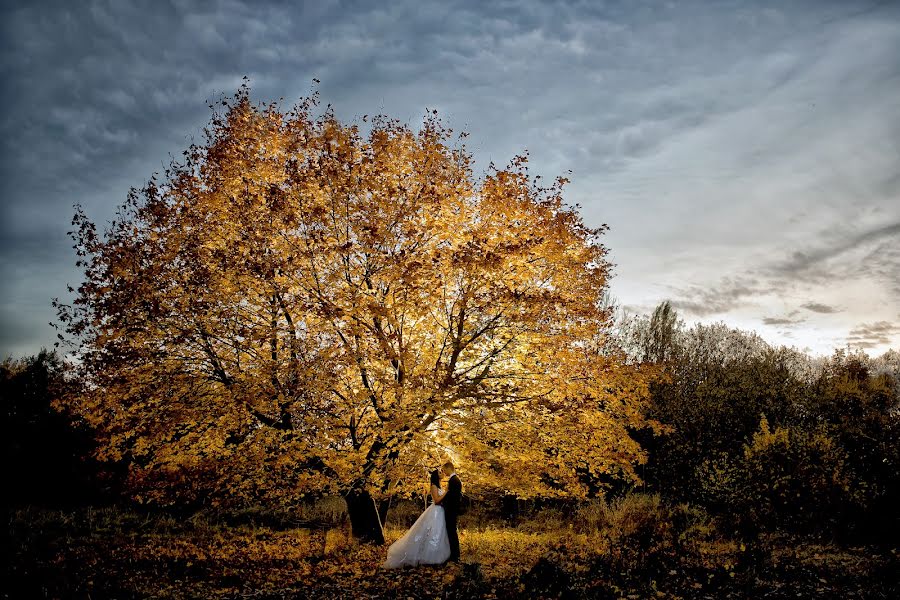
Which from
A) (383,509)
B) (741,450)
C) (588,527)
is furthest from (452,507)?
(741,450)

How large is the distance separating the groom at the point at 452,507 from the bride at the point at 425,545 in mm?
112

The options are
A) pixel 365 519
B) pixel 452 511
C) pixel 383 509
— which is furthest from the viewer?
pixel 383 509

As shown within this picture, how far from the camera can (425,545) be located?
1130 centimetres

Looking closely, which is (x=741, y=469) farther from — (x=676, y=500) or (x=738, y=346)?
(x=738, y=346)

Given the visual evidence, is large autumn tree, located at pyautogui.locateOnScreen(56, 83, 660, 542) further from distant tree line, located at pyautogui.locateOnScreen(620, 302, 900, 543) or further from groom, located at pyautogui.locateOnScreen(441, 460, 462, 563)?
distant tree line, located at pyautogui.locateOnScreen(620, 302, 900, 543)

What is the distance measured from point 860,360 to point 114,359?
65045 mm

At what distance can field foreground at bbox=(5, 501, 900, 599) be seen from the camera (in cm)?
874

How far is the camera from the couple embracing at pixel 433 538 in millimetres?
11211

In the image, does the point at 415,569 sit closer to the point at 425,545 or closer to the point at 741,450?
the point at 425,545

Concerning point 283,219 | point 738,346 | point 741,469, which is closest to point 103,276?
point 283,219

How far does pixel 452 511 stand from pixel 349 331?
485cm

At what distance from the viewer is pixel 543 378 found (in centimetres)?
1243

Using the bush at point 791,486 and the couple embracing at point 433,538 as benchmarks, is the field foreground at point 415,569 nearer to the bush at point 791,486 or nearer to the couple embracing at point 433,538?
the couple embracing at point 433,538

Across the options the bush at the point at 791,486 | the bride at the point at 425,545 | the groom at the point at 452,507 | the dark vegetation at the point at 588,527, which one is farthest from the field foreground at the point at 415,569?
the bush at the point at 791,486
